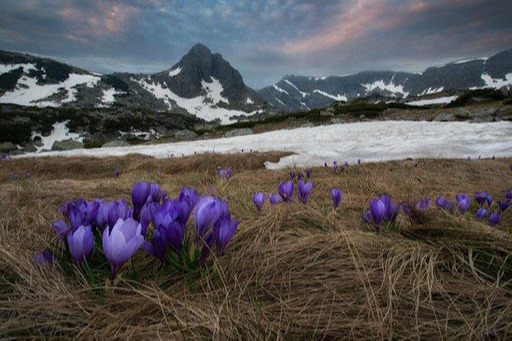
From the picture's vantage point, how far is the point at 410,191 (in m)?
4.16

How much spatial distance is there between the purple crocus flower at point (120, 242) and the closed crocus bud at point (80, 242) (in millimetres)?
93

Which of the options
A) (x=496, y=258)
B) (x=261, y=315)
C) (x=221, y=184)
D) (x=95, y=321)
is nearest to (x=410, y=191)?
(x=221, y=184)

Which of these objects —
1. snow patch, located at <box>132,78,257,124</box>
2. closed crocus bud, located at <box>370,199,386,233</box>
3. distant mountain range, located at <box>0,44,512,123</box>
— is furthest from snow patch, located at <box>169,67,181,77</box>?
closed crocus bud, located at <box>370,199,386,233</box>

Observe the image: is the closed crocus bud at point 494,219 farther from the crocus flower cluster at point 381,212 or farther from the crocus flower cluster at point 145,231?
the crocus flower cluster at point 145,231

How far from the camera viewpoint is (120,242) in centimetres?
108

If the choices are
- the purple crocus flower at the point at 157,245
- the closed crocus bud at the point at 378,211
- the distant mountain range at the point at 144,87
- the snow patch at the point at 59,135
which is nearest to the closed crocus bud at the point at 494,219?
the closed crocus bud at the point at 378,211

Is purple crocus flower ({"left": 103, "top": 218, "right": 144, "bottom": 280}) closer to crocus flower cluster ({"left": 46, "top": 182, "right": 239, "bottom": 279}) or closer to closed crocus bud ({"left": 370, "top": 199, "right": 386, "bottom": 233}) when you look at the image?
crocus flower cluster ({"left": 46, "top": 182, "right": 239, "bottom": 279})

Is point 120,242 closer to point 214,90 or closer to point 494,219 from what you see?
point 494,219

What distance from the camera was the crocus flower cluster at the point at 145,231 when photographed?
3.61 feet

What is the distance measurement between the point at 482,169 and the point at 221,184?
15.9 ft

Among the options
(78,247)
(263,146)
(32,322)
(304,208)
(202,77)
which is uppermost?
(202,77)

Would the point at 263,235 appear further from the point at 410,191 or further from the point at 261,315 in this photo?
the point at 410,191

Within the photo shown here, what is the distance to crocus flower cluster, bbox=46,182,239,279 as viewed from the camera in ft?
3.61

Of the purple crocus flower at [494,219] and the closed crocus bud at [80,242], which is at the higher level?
the closed crocus bud at [80,242]
